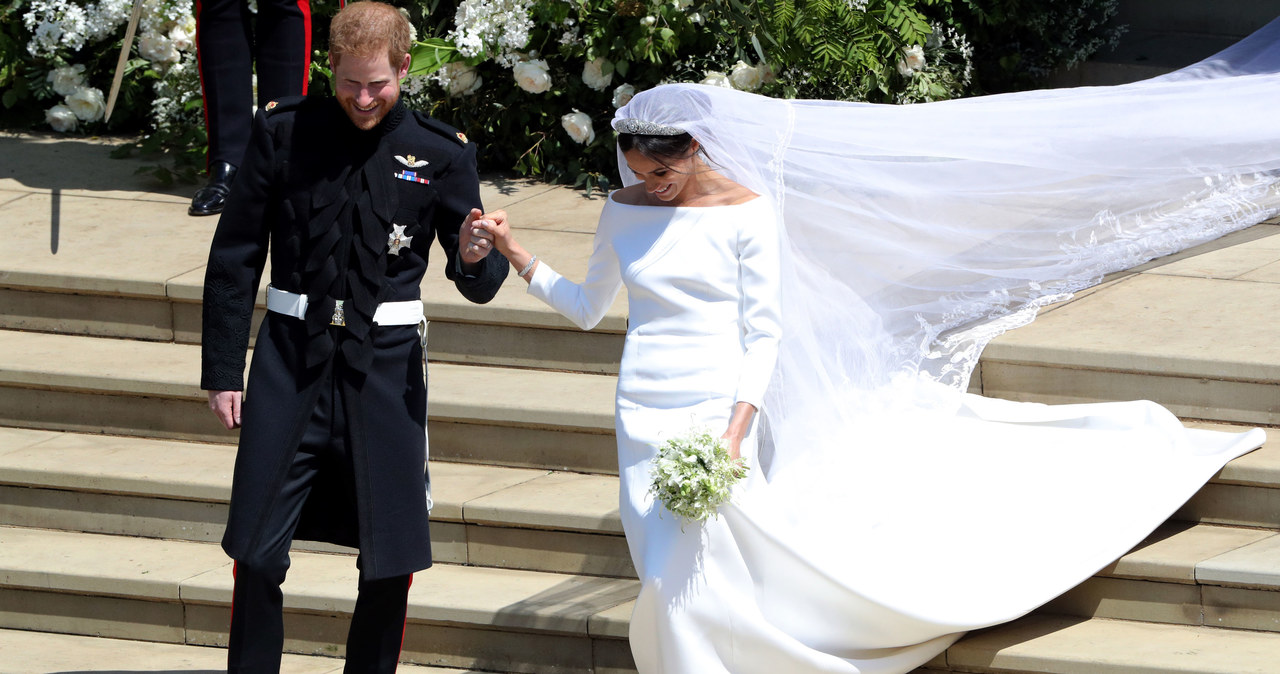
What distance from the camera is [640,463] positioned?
3.80 metres

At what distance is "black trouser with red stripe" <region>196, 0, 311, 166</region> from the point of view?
20.8 ft

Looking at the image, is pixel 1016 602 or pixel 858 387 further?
pixel 858 387

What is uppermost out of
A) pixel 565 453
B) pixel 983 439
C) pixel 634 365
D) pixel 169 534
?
pixel 634 365

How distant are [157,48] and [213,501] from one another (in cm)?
327

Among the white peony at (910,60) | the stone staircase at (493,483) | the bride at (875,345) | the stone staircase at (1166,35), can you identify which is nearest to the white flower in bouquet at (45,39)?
the stone staircase at (493,483)

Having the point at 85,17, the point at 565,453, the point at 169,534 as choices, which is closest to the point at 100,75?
the point at 85,17

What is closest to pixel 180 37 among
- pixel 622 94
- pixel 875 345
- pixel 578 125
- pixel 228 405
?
pixel 578 125

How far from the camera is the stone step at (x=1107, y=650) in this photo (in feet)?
13.1

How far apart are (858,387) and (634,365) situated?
906 mm

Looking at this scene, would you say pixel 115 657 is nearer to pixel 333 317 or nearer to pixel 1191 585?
pixel 333 317

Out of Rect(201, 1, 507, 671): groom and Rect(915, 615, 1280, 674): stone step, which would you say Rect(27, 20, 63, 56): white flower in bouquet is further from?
Rect(915, 615, 1280, 674): stone step

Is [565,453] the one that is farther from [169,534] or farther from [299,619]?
[169,534]

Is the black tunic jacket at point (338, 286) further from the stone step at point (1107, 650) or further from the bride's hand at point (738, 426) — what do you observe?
the stone step at point (1107, 650)

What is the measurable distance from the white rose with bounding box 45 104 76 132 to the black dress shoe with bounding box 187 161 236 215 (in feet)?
5.35
